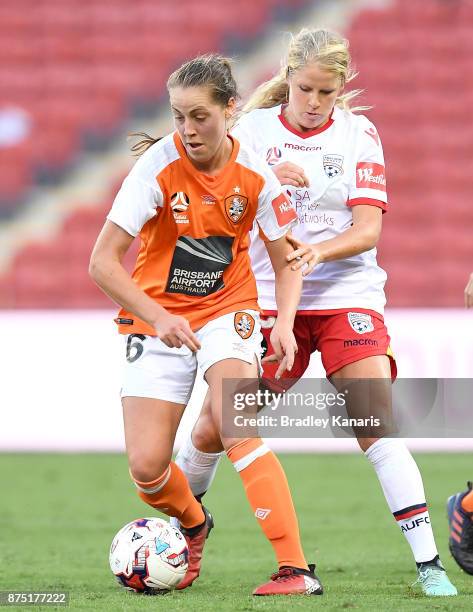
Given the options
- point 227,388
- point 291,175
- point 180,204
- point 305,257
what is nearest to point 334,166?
point 291,175

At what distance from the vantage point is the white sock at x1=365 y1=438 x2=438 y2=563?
444 cm

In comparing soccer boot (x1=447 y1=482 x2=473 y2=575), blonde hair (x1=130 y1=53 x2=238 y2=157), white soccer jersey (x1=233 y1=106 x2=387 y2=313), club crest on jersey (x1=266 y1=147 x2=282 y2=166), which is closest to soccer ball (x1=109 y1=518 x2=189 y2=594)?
white soccer jersey (x1=233 y1=106 x2=387 y2=313)

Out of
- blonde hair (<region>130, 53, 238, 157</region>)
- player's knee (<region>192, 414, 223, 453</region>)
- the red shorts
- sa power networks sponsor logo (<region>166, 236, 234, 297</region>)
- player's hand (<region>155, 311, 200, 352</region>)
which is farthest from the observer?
player's knee (<region>192, 414, 223, 453</region>)

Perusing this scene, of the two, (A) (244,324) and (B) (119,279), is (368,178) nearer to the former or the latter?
(A) (244,324)

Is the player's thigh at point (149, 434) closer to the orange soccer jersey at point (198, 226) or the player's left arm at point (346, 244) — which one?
the orange soccer jersey at point (198, 226)

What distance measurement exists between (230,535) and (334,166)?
2372 millimetres

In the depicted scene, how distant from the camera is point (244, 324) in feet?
14.8

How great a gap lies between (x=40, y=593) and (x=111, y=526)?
8.01 ft

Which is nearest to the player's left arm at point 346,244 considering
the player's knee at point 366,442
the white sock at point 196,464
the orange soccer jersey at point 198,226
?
the orange soccer jersey at point 198,226

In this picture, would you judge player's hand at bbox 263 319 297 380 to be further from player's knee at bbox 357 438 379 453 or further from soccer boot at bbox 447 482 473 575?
soccer boot at bbox 447 482 473 575

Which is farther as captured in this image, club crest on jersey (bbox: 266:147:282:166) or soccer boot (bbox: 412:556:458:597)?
club crest on jersey (bbox: 266:147:282:166)

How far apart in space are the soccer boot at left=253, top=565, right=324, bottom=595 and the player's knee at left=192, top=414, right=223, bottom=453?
0.82 meters

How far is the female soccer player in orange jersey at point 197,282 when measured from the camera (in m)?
4.25

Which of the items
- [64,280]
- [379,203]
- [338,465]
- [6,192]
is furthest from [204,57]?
[6,192]
